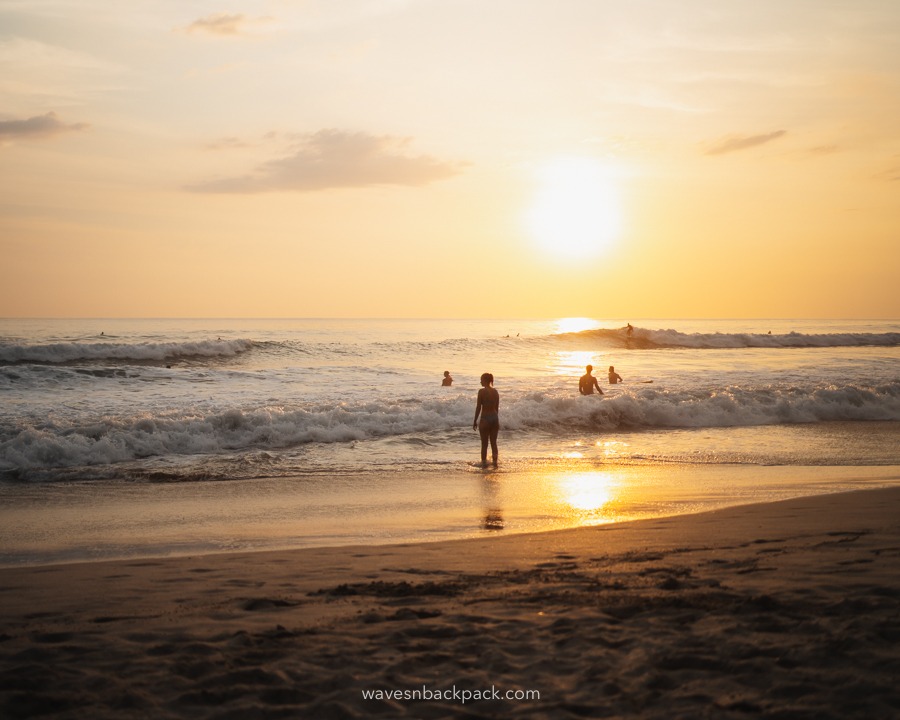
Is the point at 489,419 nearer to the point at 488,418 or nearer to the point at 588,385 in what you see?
the point at 488,418

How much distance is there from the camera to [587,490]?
11875mm

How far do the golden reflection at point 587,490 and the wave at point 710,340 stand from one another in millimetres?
52924

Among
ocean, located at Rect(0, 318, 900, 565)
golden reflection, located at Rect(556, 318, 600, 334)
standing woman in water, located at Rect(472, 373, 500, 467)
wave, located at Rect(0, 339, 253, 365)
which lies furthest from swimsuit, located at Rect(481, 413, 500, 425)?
golden reflection, located at Rect(556, 318, 600, 334)

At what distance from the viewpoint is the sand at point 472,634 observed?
371 centimetres

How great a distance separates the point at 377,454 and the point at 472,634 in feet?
40.1

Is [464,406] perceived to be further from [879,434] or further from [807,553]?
[807,553]

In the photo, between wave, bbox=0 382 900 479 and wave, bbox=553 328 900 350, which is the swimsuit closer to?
wave, bbox=0 382 900 479

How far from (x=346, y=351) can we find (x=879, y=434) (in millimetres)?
36576

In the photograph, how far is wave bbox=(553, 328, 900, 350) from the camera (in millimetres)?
67625

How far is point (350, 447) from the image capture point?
58.1 feet

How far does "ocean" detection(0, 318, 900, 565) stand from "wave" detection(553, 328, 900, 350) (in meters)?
32.0

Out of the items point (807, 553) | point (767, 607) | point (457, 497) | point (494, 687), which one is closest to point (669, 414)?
point (457, 497)

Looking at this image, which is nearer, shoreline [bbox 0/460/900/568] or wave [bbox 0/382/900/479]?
shoreline [bbox 0/460/900/568]

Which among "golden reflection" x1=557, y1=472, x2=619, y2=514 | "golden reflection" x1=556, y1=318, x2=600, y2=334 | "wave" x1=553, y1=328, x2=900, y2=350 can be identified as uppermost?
"golden reflection" x1=556, y1=318, x2=600, y2=334
